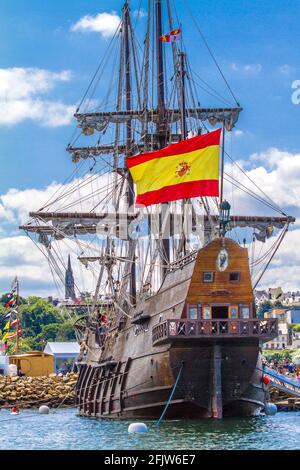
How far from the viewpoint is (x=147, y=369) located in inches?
1481

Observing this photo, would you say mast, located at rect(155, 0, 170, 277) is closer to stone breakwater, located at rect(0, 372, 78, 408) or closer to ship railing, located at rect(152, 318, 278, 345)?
ship railing, located at rect(152, 318, 278, 345)

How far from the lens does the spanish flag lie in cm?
3753

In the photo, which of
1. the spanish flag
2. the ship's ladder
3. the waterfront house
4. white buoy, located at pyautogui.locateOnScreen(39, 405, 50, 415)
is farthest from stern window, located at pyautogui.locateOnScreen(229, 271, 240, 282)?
the waterfront house

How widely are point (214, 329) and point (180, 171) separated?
23.9 ft

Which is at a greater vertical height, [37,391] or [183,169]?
[183,169]

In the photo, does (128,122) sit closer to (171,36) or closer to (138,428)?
(171,36)

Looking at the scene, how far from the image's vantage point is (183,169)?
125 ft

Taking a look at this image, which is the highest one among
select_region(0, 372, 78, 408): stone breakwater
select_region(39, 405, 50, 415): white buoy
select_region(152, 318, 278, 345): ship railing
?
select_region(152, 318, 278, 345): ship railing

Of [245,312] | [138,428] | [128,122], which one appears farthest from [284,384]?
[138,428]

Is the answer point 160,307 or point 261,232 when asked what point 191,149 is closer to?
point 160,307

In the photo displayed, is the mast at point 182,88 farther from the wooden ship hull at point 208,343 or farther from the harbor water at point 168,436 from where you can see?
the harbor water at point 168,436

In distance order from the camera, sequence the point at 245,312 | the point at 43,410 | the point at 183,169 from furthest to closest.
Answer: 1. the point at 43,410
2. the point at 183,169
3. the point at 245,312

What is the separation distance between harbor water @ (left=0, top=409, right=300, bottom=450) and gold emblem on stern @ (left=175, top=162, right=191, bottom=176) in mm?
10219

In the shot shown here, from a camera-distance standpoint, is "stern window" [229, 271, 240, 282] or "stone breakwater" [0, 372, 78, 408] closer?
"stern window" [229, 271, 240, 282]
